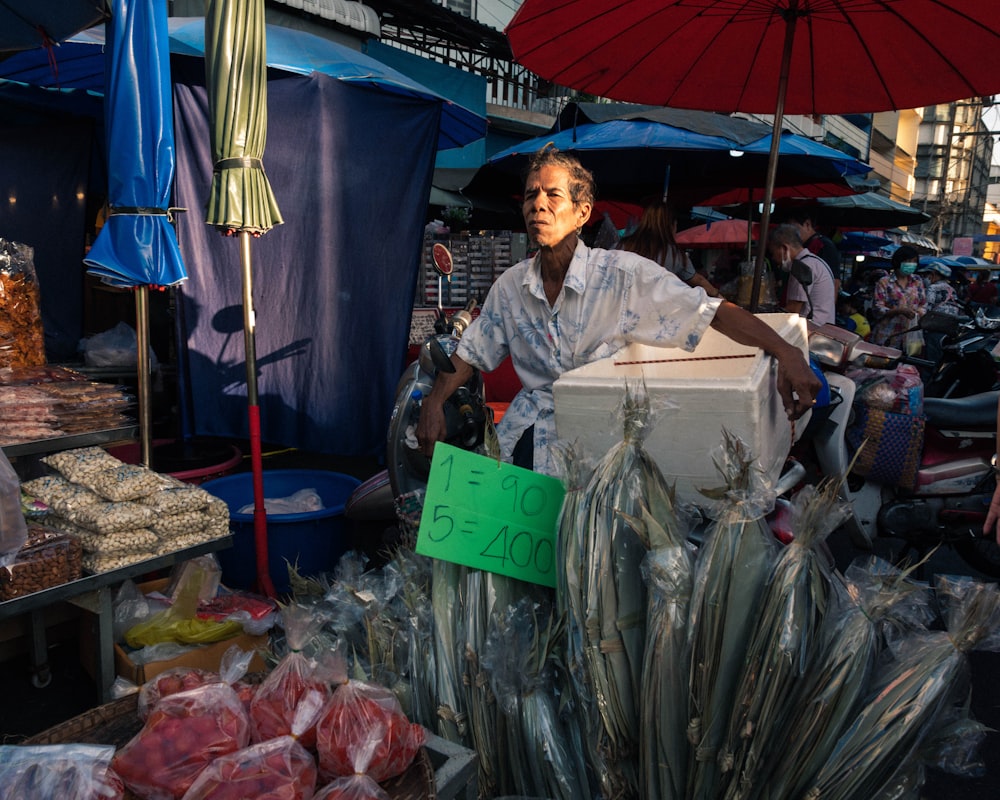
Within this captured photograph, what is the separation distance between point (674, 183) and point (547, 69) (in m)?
3.89

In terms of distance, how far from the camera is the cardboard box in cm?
223

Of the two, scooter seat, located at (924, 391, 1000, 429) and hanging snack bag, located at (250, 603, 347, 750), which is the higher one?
scooter seat, located at (924, 391, 1000, 429)

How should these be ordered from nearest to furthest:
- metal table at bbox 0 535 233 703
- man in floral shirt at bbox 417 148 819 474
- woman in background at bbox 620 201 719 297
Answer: man in floral shirt at bbox 417 148 819 474
metal table at bbox 0 535 233 703
woman in background at bbox 620 201 719 297

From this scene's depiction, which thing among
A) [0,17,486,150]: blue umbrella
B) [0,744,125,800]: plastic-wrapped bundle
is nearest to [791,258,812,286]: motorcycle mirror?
[0,17,486,150]: blue umbrella

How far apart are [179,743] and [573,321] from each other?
148 centimetres

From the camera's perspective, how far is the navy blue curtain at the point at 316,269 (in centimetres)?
406

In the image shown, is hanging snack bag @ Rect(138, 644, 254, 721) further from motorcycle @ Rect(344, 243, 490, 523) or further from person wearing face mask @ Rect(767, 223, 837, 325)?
person wearing face mask @ Rect(767, 223, 837, 325)

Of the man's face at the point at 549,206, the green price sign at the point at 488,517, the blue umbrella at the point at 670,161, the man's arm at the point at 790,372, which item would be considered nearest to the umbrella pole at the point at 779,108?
the man's face at the point at 549,206

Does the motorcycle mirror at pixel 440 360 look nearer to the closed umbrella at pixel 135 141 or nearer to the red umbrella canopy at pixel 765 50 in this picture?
the closed umbrella at pixel 135 141

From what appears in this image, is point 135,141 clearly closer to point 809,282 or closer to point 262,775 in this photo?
point 262,775

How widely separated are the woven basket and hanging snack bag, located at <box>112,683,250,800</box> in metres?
0.06

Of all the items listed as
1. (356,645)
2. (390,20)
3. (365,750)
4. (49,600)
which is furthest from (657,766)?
(390,20)

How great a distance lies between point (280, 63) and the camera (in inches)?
136

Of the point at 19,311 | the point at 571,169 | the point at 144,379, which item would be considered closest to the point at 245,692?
the point at 571,169
